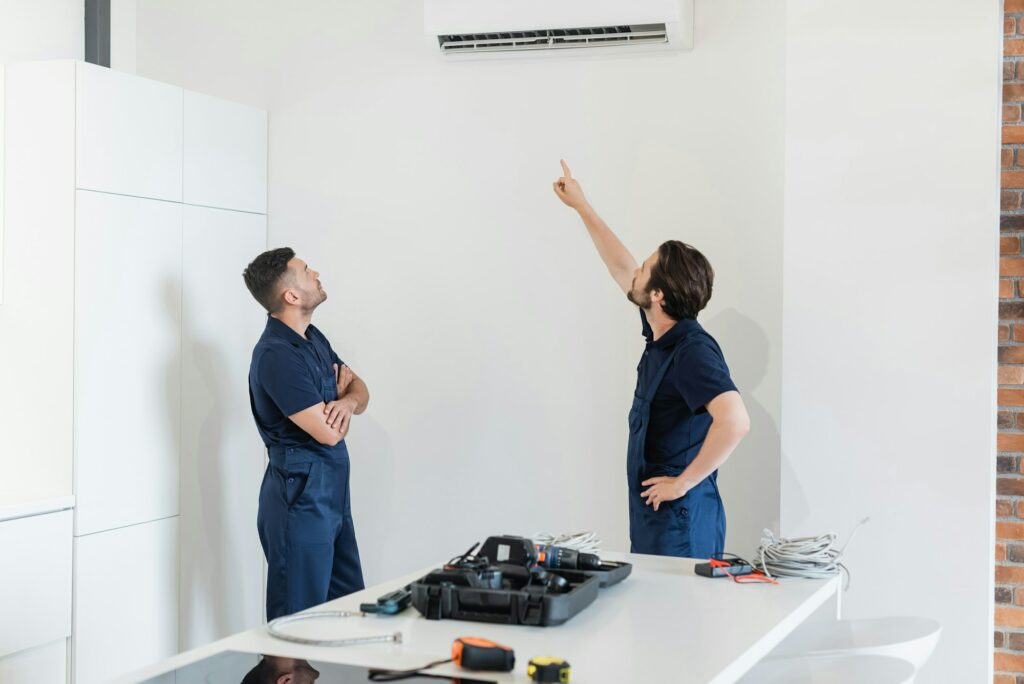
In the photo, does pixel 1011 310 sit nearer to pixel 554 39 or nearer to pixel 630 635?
pixel 554 39

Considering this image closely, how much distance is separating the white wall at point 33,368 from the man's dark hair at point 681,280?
6.73 ft

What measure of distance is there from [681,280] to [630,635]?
60.1 inches

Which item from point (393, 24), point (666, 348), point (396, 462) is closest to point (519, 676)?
point (666, 348)

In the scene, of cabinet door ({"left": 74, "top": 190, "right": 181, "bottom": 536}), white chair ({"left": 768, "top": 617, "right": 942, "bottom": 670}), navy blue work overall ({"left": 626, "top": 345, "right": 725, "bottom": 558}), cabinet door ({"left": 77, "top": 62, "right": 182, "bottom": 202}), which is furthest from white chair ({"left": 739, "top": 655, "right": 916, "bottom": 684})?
cabinet door ({"left": 77, "top": 62, "right": 182, "bottom": 202})

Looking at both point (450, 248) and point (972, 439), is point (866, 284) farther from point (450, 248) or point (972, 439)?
point (450, 248)

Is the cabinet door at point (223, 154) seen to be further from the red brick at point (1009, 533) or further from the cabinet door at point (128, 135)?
the red brick at point (1009, 533)

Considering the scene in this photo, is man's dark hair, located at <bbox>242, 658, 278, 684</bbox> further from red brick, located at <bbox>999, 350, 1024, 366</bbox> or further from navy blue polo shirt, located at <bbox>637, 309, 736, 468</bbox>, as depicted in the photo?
red brick, located at <bbox>999, 350, 1024, 366</bbox>

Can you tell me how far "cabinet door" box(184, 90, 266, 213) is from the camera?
4.32m

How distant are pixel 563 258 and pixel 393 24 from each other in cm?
124

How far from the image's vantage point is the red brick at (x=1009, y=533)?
418cm

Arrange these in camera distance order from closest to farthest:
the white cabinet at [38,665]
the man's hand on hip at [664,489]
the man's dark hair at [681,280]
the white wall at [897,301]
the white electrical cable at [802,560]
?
the white electrical cable at [802,560]
the man's hand on hip at [664,489]
the man's dark hair at [681,280]
the white wall at [897,301]
the white cabinet at [38,665]

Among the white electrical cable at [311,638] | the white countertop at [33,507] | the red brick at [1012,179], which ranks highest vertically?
the red brick at [1012,179]

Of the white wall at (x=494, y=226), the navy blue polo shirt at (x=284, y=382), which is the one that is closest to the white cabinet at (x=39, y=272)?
the navy blue polo shirt at (x=284, y=382)

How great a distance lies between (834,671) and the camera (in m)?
2.13
